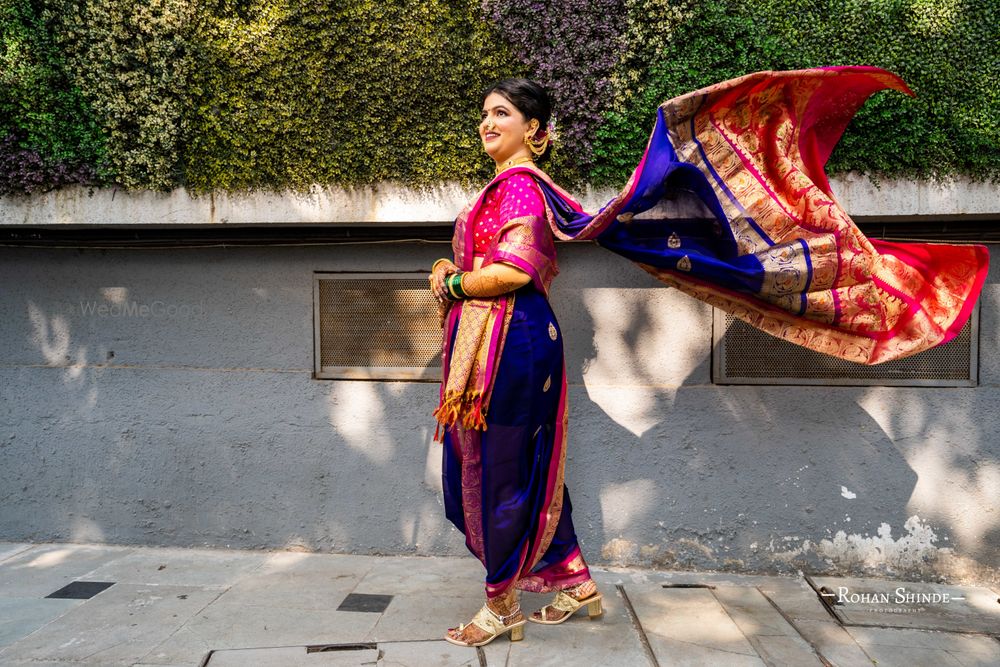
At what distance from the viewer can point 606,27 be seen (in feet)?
11.0

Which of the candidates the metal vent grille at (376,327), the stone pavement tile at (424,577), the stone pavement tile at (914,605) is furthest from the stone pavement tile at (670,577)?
the metal vent grille at (376,327)

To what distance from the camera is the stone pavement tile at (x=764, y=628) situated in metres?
2.76

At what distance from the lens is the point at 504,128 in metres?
2.81

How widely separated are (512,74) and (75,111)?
91.0 inches

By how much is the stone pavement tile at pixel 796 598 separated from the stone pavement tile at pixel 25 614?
3.34 m

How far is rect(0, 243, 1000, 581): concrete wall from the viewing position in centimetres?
364

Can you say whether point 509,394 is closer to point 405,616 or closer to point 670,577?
point 405,616

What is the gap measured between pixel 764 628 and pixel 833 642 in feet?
0.90

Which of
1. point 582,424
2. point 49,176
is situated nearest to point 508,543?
point 582,424

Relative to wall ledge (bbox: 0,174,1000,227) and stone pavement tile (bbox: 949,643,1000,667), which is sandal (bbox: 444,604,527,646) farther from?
wall ledge (bbox: 0,174,1000,227)

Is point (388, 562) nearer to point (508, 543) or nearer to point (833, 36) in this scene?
point (508, 543)

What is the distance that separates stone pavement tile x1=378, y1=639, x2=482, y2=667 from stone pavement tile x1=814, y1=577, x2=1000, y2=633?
1.75 m

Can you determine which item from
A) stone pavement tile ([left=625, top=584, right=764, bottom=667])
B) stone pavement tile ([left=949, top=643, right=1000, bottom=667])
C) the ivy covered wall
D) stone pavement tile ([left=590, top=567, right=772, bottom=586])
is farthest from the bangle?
stone pavement tile ([left=949, top=643, right=1000, bottom=667])

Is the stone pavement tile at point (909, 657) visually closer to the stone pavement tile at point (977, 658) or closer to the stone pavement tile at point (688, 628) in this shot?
the stone pavement tile at point (977, 658)
